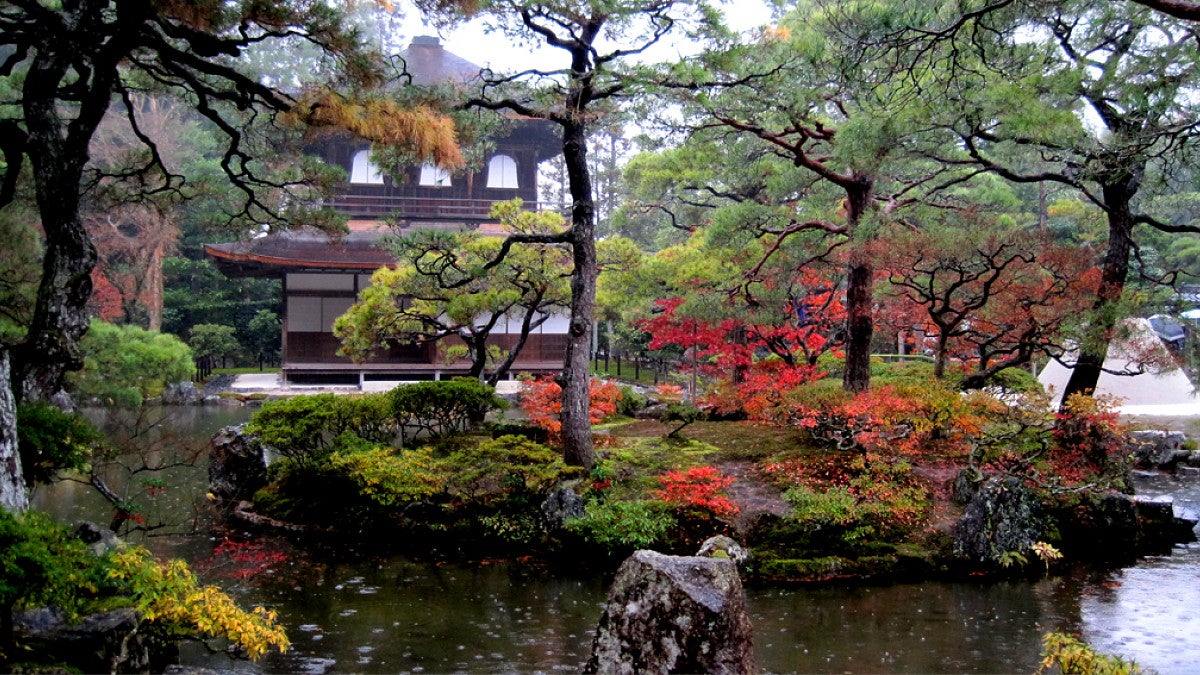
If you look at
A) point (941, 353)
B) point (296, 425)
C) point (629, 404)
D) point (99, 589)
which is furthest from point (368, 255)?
point (99, 589)

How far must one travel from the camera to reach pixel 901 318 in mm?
12820

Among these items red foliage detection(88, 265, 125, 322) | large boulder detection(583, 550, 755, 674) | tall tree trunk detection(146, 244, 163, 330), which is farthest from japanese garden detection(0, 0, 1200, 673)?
tall tree trunk detection(146, 244, 163, 330)

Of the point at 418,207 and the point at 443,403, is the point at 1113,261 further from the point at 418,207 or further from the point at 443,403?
the point at 418,207

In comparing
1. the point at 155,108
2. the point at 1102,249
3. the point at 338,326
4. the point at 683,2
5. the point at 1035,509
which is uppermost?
the point at 155,108

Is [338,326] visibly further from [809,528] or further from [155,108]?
[155,108]

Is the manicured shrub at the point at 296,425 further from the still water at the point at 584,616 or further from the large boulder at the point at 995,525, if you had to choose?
the large boulder at the point at 995,525

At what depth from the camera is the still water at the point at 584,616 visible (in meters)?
5.84

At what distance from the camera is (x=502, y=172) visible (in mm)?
24844

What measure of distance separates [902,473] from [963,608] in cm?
239

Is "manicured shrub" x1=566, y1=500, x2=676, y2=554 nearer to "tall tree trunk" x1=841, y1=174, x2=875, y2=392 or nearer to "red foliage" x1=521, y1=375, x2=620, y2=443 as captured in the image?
"red foliage" x1=521, y1=375, x2=620, y2=443

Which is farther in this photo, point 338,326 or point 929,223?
point 338,326

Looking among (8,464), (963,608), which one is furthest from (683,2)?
(8,464)

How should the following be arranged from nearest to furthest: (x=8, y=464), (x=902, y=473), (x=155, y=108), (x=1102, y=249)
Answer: (x=8, y=464)
(x=902, y=473)
(x=1102, y=249)
(x=155, y=108)

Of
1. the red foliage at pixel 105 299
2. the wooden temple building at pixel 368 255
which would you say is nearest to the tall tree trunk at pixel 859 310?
the wooden temple building at pixel 368 255
